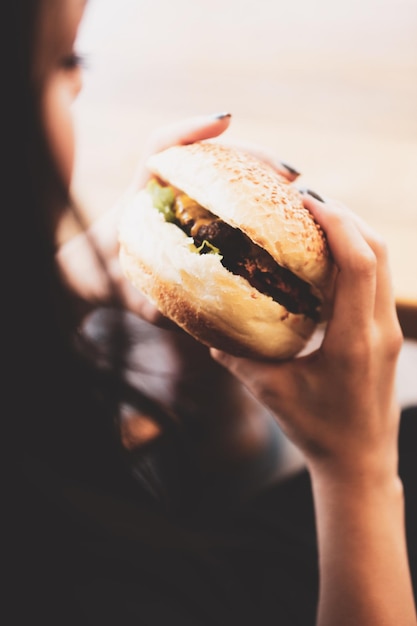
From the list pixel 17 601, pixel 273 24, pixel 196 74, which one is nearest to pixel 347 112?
pixel 273 24

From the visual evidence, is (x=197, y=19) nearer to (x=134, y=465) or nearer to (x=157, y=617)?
(x=134, y=465)

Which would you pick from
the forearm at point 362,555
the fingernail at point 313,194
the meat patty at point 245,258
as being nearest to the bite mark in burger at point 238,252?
the meat patty at point 245,258

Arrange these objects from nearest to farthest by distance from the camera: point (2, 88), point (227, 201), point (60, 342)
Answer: point (227, 201) < point (2, 88) < point (60, 342)

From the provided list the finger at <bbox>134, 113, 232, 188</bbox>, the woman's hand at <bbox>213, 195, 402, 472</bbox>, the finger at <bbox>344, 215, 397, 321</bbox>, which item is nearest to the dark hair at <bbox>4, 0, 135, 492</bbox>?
the finger at <bbox>134, 113, 232, 188</bbox>

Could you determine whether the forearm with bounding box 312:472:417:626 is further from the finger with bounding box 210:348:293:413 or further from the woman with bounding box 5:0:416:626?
the finger with bounding box 210:348:293:413

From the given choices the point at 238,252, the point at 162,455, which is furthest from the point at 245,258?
the point at 162,455

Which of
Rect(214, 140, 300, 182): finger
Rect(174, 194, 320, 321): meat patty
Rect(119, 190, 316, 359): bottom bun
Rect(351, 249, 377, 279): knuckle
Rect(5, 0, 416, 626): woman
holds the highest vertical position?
Rect(214, 140, 300, 182): finger
